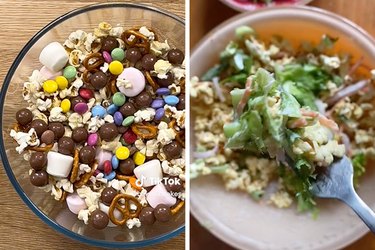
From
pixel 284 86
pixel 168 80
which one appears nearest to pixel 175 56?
pixel 168 80

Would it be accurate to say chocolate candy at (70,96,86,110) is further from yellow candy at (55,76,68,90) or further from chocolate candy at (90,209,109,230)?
chocolate candy at (90,209,109,230)

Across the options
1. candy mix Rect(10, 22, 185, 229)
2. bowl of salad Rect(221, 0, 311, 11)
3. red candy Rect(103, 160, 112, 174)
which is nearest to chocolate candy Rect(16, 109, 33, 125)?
candy mix Rect(10, 22, 185, 229)

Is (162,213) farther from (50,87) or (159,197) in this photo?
(50,87)

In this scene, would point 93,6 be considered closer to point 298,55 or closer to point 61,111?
point 61,111

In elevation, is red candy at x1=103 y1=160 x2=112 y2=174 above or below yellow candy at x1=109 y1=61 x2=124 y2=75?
below

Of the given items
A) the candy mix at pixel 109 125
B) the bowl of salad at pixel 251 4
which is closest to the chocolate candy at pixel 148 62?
the candy mix at pixel 109 125

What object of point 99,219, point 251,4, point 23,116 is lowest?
point 99,219

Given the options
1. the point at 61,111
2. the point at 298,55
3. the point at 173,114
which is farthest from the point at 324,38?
the point at 61,111
